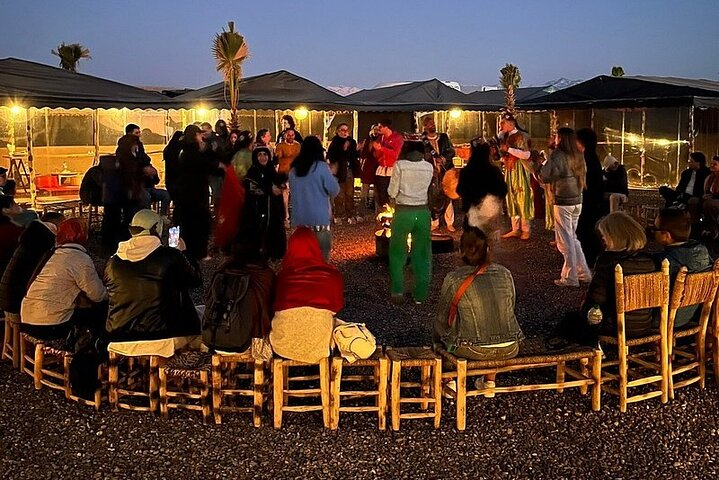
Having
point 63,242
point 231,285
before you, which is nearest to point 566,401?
point 231,285

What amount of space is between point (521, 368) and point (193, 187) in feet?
18.8

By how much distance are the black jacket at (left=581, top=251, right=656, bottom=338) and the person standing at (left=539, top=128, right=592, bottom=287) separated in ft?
9.73

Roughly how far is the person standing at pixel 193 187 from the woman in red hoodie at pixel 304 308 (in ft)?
16.2

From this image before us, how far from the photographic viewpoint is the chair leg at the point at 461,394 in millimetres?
4480

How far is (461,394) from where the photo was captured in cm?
453

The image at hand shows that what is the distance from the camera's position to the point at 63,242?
522 cm

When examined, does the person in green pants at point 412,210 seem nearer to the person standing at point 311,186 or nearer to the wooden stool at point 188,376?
the person standing at point 311,186

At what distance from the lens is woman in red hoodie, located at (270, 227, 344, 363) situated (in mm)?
4469

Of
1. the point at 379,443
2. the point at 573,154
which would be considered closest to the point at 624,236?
the point at 379,443

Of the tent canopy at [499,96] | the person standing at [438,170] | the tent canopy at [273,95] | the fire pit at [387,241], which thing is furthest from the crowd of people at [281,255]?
the tent canopy at [499,96]

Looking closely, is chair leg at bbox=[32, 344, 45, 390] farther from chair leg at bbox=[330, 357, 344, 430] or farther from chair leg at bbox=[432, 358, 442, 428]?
chair leg at bbox=[432, 358, 442, 428]

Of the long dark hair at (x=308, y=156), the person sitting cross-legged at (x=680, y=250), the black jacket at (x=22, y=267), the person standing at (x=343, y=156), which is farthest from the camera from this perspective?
the person standing at (x=343, y=156)

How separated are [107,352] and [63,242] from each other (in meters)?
0.88

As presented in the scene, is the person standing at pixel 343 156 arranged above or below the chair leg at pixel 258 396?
above
